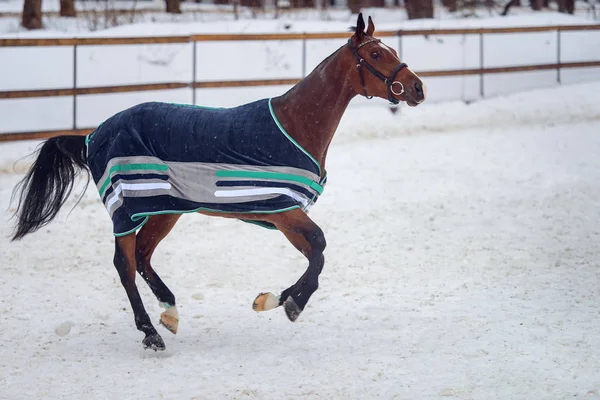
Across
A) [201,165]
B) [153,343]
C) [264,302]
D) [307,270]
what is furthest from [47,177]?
[307,270]

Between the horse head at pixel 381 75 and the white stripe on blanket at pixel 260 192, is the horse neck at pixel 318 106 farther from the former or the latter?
the white stripe on blanket at pixel 260 192

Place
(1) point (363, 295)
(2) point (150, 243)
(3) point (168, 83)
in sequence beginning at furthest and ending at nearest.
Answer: (3) point (168, 83) < (1) point (363, 295) < (2) point (150, 243)

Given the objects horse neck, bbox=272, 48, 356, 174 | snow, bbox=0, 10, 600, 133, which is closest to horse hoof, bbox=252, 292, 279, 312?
horse neck, bbox=272, 48, 356, 174

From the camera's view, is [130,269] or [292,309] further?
[130,269]

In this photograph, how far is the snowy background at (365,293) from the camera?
489cm

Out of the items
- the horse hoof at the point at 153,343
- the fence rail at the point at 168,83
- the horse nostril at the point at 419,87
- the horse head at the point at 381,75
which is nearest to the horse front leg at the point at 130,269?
the horse hoof at the point at 153,343

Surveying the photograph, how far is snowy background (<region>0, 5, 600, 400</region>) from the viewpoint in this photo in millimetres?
4887

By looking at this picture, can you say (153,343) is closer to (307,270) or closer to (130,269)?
(130,269)

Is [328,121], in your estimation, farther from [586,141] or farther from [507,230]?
[586,141]

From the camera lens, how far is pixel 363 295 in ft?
21.5

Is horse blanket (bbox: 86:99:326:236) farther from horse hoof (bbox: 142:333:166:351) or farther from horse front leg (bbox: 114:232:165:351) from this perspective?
horse hoof (bbox: 142:333:166:351)

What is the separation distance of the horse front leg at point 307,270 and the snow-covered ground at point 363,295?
0.29 meters

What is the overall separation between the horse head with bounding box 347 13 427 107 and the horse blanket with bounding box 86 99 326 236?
0.57 metres

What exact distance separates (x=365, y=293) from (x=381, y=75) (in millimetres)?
1913
